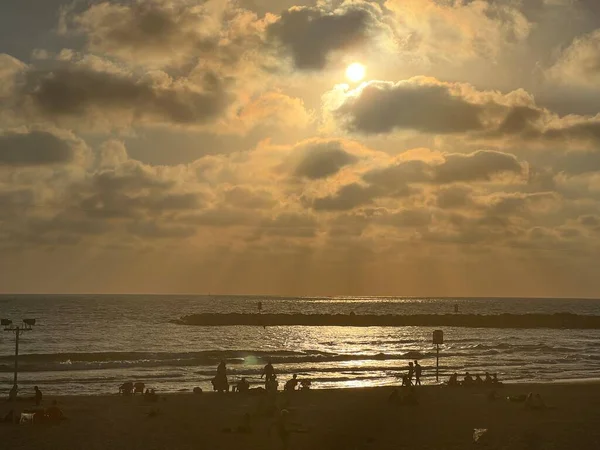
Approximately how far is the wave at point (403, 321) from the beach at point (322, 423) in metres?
92.3

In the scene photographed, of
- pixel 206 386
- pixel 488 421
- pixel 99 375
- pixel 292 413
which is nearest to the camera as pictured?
pixel 488 421

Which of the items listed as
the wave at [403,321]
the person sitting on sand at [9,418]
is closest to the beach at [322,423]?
the person sitting on sand at [9,418]

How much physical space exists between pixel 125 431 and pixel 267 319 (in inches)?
4284

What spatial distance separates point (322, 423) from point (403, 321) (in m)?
106

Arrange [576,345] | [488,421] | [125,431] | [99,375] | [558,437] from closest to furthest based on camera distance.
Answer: [558,437]
[125,431]
[488,421]
[99,375]
[576,345]

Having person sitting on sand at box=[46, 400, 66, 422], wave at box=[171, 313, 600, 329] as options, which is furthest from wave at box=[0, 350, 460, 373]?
wave at box=[171, 313, 600, 329]

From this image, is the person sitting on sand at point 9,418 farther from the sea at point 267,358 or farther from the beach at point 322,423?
the sea at point 267,358

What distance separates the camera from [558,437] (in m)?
22.8

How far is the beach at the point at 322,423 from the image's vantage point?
21.9m

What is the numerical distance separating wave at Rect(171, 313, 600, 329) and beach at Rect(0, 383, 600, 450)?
9227cm

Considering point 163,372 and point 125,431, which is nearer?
point 125,431

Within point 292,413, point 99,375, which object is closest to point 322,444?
point 292,413

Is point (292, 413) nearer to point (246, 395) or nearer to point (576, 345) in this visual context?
point (246, 395)

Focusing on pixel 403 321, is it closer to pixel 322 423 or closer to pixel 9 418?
pixel 322 423
